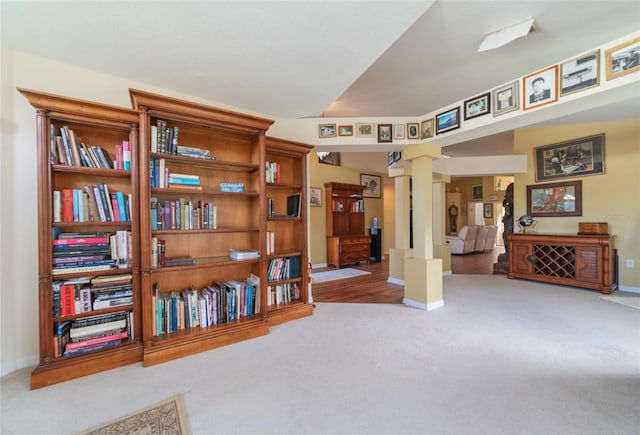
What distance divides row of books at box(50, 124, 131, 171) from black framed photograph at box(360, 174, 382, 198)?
582 centimetres

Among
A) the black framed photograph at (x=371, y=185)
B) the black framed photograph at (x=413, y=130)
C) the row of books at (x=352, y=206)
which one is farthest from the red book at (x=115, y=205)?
the black framed photograph at (x=371, y=185)

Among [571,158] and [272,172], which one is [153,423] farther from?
[571,158]

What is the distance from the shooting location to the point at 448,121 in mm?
3031

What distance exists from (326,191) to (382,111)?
2715 mm

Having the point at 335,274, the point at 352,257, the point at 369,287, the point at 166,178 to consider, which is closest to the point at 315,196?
the point at 352,257

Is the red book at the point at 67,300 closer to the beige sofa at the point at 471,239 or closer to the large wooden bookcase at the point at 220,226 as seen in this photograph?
the large wooden bookcase at the point at 220,226

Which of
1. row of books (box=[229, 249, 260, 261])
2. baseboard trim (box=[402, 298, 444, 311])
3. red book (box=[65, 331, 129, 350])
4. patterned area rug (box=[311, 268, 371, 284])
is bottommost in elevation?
patterned area rug (box=[311, 268, 371, 284])

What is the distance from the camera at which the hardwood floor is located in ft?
12.4

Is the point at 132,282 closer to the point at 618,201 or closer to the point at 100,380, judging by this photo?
the point at 100,380

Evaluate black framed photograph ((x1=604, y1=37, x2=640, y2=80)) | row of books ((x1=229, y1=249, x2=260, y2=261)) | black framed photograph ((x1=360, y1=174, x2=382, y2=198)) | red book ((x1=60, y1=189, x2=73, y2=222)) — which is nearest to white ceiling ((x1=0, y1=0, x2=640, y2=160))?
black framed photograph ((x1=604, y1=37, x2=640, y2=80))

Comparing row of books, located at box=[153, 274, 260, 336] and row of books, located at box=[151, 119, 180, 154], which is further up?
row of books, located at box=[151, 119, 180, 154]

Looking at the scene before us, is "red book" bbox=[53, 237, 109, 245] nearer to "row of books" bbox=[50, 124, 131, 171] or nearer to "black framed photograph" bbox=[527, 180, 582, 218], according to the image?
"row of books" bbox=[50, 124, 131, 171]

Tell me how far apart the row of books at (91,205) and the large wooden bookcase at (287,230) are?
129cm

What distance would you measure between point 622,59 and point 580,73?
0.74 feet
